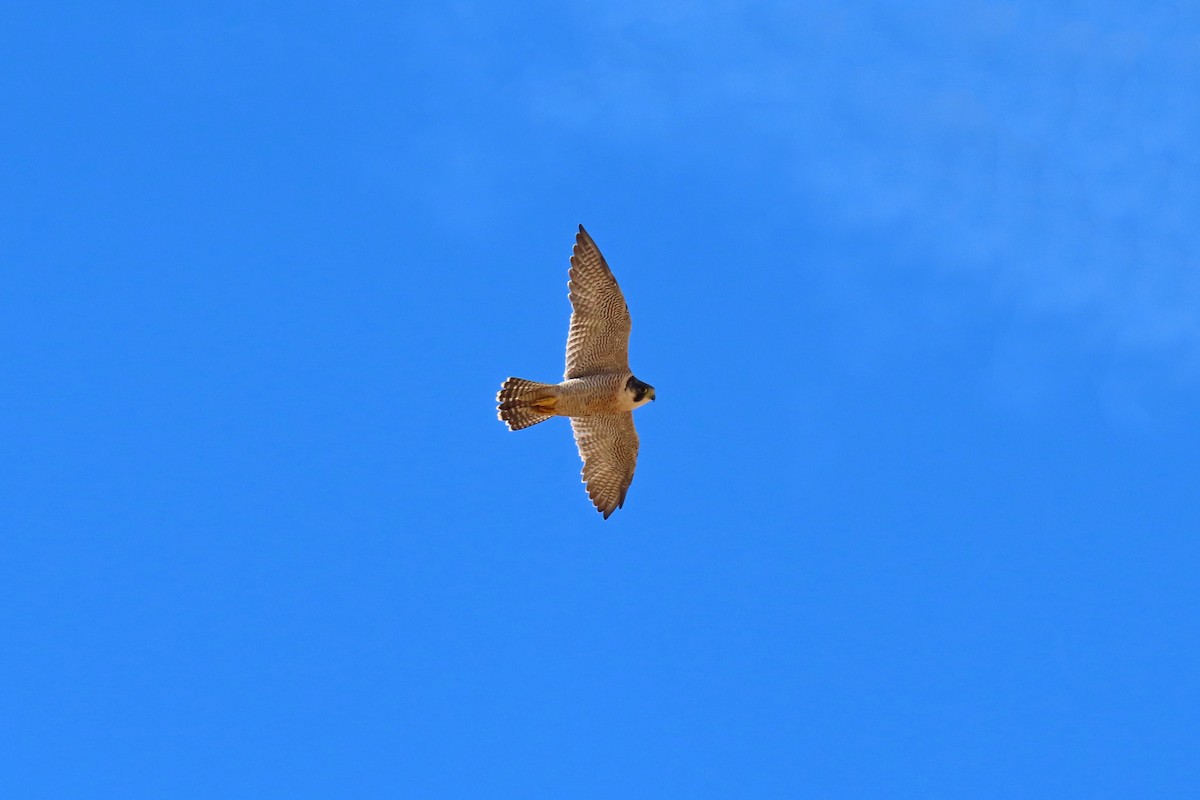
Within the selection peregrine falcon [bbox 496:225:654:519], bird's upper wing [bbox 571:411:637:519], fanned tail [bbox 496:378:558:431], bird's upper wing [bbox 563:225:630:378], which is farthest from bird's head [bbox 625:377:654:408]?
fanned tail [bbox 496:378:558:431]

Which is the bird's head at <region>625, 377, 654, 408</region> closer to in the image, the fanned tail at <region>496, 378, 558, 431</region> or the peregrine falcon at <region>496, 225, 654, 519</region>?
the peregrine falcon at <region>496, 225, 654, 519</region>

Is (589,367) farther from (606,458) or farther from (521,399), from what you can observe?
(606,458)

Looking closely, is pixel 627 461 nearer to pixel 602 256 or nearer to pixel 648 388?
pixel 648 388

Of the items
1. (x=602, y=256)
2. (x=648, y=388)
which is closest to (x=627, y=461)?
(x=648, y=388)

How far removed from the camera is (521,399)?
A: 19609 mm

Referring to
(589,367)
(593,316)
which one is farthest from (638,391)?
(593,316)

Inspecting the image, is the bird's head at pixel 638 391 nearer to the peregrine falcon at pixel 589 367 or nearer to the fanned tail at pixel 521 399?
the peregrine falcon at pixel 589 367

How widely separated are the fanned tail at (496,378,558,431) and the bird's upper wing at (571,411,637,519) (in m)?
1.09

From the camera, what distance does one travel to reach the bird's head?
19828 millimetres

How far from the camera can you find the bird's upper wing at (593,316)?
64.6ft

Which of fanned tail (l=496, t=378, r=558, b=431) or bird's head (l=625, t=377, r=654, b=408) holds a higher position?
bird's head (l=625, t=377, r=654, b=408)

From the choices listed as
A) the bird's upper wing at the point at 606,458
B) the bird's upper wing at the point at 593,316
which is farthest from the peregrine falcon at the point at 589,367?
the bird's upper wing at the point at 606,458

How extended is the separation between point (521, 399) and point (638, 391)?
145 cm

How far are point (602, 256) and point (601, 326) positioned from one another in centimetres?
86
